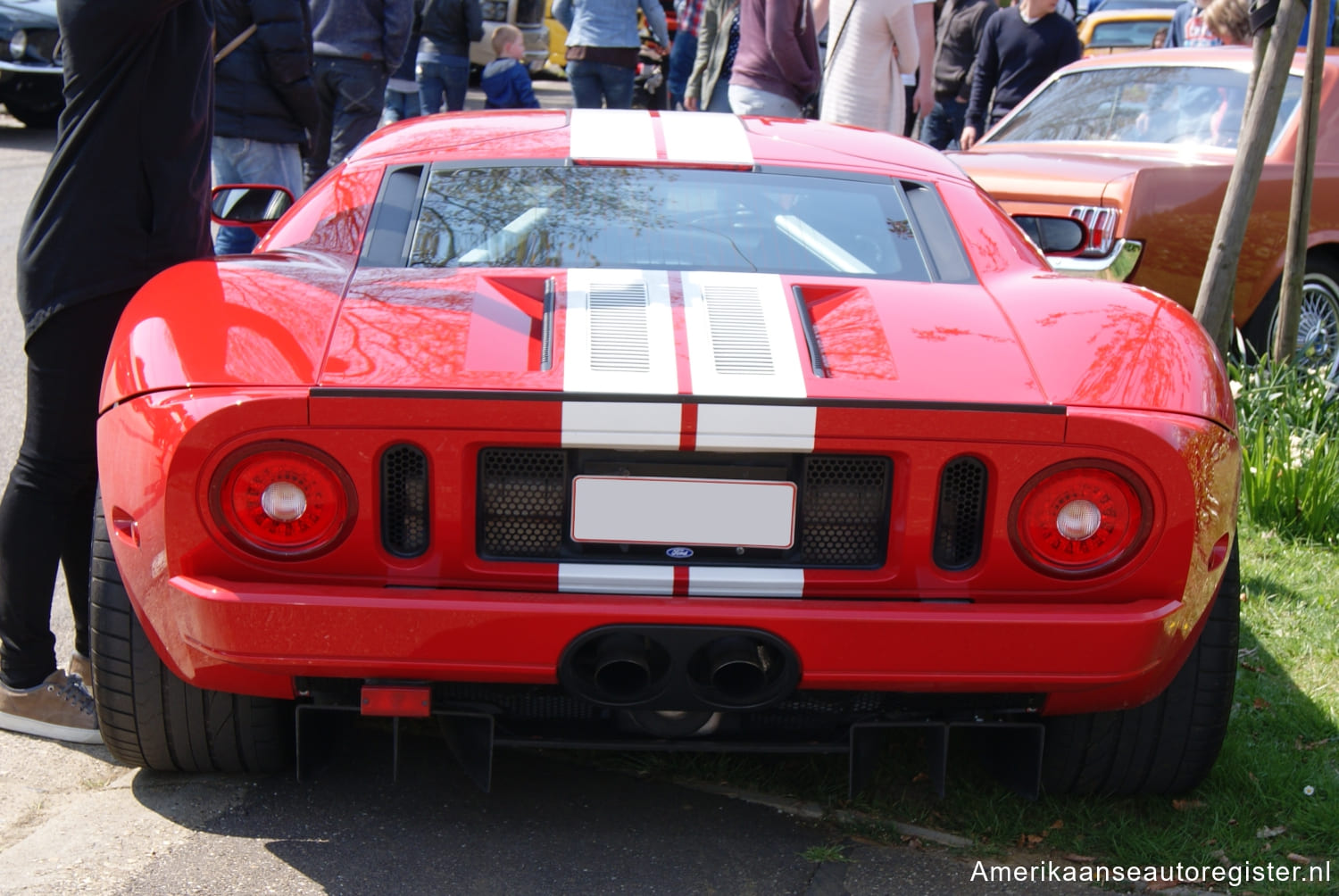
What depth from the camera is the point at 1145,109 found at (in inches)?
232

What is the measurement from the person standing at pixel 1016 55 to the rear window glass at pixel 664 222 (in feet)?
16.3

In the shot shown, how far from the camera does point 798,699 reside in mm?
2354

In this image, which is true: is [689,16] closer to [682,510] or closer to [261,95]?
[261,95]

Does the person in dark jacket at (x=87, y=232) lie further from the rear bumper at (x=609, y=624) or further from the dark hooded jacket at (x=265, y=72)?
the dark hooded jacket at (x=265, y=72)

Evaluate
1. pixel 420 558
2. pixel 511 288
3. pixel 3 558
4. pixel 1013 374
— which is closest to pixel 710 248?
pixel 511 288

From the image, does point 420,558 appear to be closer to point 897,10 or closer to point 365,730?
point 365,730

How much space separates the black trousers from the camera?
2738mm

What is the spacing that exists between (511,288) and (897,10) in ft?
15.1

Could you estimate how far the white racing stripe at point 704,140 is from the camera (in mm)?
3041

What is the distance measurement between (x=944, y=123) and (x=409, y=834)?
7530mm

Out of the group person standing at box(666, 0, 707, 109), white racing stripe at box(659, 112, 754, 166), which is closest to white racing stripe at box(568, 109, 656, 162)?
white racing stripe at box(659, 112, 754, 166)

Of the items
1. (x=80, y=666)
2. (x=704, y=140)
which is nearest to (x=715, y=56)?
(x=704, y=140)

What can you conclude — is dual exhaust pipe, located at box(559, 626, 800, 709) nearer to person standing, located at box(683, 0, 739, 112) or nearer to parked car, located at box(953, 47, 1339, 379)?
parked car, located at box(953, 47, 1339, 379)

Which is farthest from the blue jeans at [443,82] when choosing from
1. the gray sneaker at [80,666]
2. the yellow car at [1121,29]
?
Result: the yellow car at [1121,29]
